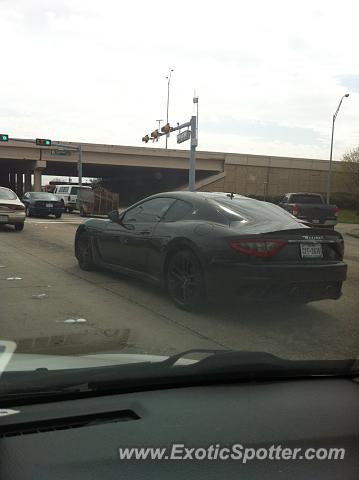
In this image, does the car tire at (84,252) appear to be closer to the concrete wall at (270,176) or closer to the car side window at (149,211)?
the car side window at (149,211)

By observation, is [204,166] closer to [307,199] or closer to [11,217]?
[307,199]

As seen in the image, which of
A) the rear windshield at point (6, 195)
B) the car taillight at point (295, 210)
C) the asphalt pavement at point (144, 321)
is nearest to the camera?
the asphalt pavement at point (144, 321)

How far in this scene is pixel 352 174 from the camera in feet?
174

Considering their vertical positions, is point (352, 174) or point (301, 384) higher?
point (352, 174)

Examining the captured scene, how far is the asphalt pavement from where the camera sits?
459cm

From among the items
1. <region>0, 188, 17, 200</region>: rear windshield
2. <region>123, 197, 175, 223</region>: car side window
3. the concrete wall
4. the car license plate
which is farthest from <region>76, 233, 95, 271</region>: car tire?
the concrete wall

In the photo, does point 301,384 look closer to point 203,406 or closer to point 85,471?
point 203,406

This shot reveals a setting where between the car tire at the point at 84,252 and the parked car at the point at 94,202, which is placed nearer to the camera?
the car tire at the point at 84,252

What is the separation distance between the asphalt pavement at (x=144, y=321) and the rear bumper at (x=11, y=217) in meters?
8.50

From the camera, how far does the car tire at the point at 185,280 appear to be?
5.79 m

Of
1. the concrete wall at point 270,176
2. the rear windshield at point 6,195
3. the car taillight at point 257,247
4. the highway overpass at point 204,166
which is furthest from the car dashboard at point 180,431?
the concrete wall at point 270,176

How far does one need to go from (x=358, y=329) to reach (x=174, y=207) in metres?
2.67

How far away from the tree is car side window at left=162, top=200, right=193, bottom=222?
4943 cm

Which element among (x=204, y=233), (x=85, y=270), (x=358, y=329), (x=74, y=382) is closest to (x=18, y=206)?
(x=85, y=270)
